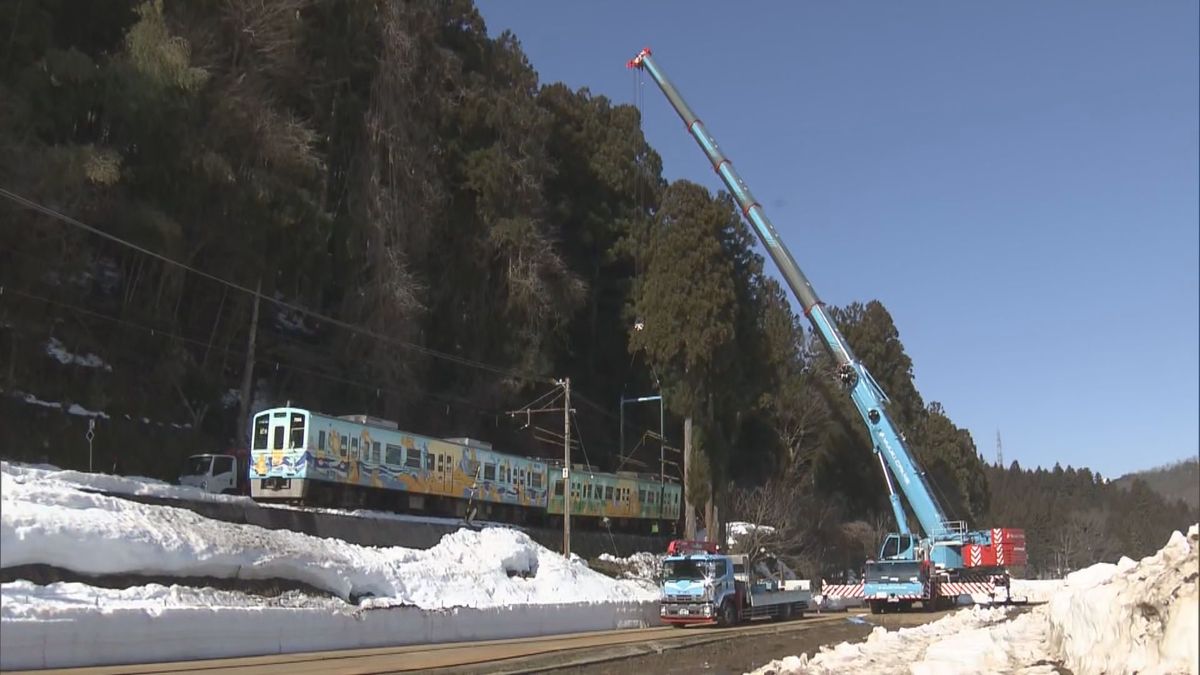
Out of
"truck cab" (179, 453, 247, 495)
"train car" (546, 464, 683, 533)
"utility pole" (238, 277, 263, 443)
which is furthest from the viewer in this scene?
"train car" (546, 464, 683, 533)

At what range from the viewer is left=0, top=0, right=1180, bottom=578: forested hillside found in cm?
3288

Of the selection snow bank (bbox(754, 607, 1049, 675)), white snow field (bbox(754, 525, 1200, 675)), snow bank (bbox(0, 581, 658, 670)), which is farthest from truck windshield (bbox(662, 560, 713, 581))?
white snow field (bbox(754, 525, 1200, 675))

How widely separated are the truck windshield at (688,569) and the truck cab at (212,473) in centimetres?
1527

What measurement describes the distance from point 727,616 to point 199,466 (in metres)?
18.4

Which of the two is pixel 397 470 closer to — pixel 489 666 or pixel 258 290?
pixel 258 290

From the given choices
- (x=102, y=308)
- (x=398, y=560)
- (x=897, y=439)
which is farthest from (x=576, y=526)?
(x=102, y=308)

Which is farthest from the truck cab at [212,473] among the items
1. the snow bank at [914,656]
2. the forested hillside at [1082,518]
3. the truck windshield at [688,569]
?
the forested hillside at [1082,518]

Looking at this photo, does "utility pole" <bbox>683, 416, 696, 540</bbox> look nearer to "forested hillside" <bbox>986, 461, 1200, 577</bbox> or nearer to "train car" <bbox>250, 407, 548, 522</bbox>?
"train car" <bbox>250, 407, 548, 522</bbox>

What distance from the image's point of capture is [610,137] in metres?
62.2

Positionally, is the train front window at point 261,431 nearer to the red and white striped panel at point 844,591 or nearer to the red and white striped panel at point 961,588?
the red and white striped panel at point 844,591

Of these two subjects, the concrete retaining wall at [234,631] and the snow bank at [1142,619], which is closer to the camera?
the snow bank at [1142,619]

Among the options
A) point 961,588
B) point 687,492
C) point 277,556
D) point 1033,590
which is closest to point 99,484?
point 277,556

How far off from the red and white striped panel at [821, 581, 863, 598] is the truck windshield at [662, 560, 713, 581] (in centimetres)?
956

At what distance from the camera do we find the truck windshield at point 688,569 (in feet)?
98.3
